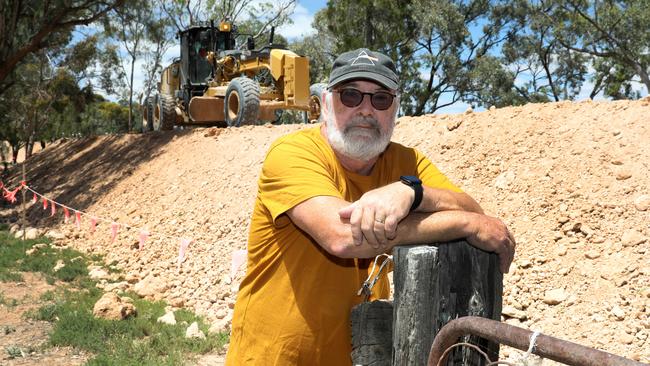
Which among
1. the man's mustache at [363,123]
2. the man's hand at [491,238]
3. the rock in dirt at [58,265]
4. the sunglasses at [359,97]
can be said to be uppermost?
the sunglasses at [359,97]

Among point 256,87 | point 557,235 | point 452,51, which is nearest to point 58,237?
point 256,87

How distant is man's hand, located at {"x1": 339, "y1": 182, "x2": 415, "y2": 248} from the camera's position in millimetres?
1684

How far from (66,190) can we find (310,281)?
15.1 metres

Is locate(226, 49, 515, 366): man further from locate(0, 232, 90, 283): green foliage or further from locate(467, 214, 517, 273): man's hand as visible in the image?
locate(0, 232, 90, 283): green foliage

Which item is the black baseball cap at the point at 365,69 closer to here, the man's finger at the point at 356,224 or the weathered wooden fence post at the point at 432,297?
the man's finger at the point at 356,224

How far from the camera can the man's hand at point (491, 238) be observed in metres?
1.69

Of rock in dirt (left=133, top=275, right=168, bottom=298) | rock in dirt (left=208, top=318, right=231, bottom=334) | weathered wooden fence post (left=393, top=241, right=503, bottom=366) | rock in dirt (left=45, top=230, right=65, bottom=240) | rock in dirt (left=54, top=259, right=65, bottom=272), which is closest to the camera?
weathered wooden fence post (left=393, top=241, right=503, bottom=366)

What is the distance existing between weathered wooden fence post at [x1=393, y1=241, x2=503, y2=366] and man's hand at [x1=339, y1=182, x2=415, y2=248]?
0.22 feet

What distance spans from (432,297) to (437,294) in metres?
0.02

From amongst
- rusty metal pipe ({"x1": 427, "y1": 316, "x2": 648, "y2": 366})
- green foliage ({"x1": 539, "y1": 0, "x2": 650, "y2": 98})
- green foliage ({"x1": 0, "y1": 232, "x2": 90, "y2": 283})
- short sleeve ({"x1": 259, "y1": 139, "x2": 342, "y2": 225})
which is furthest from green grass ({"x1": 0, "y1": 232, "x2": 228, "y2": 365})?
green foliage ({"x1": 539, "y1": 0, "x2": 650, "y2": 98})

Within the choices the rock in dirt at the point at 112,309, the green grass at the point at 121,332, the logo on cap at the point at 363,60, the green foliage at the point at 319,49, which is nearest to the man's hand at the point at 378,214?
the logo on cap at the point at 363,60

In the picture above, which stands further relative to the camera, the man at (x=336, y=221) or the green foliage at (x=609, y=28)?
the green foliage at (x=609, y=28)

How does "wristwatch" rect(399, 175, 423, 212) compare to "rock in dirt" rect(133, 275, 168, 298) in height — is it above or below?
above

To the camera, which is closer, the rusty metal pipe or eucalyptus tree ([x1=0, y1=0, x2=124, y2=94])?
the rusty metal pipe
